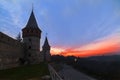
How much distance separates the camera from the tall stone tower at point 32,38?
4403 centimetres

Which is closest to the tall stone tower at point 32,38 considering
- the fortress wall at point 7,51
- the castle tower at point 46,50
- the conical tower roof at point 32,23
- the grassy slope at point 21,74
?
the conical tower roof at point 32,23

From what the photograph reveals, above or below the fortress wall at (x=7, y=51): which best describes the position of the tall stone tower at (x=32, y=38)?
above

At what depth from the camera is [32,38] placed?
4541 centimetres

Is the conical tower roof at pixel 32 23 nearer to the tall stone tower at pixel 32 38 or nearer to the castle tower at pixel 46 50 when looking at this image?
the tall stone tower at pixel 32 38

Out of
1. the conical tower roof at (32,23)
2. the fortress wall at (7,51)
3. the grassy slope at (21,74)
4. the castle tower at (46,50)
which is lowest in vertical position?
the grassy slope at (21,74)

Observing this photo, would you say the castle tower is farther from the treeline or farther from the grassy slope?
the grassy slope

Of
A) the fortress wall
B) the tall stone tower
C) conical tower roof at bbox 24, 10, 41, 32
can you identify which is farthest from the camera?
conical tower roof at bbox 24, 10, 41, 32

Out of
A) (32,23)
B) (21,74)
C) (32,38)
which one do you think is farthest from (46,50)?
(21,74)

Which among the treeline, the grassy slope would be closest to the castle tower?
the treeline

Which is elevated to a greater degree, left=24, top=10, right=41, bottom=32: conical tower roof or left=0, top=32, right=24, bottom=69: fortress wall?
left=24, top=10, right=41, bottom=32: conical tower roof

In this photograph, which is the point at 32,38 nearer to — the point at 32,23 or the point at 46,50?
the point at 32,23

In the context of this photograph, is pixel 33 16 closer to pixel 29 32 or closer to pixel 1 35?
pixel 29 32

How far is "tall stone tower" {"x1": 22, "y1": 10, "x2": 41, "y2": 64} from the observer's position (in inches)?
1734

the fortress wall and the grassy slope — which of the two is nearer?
the grassy slope
